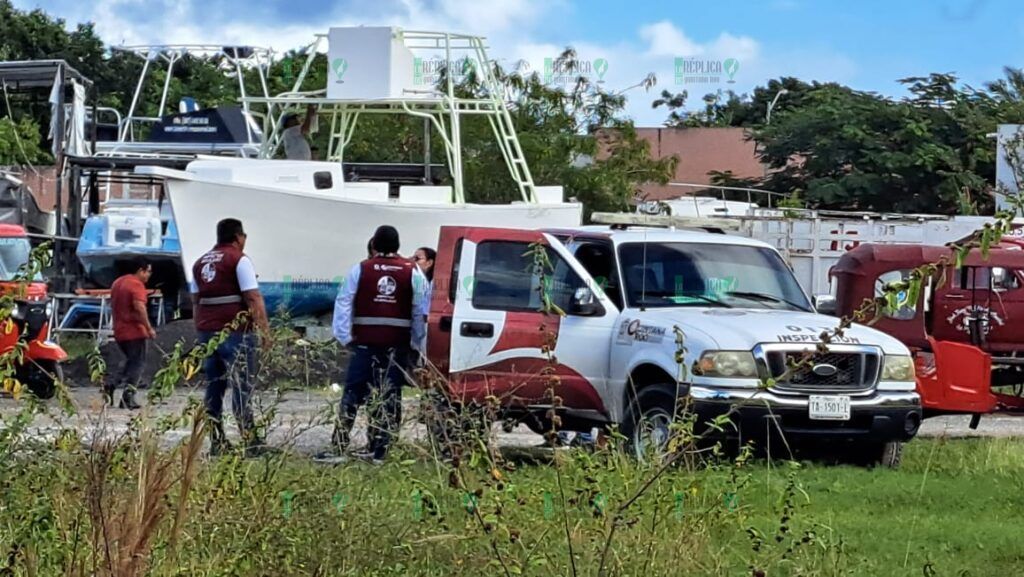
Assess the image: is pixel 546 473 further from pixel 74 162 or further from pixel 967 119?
pixel 967 119

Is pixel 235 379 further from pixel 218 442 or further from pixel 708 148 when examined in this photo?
pixel 708 148

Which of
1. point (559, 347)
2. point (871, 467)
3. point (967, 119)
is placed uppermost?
point (967, 119)

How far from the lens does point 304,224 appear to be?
69.3 feet

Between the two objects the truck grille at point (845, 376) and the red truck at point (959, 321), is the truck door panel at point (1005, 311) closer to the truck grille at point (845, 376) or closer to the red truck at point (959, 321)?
the red truck at point (959, 321)

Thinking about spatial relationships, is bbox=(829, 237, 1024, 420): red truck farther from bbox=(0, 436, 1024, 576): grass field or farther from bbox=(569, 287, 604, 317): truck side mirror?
bbox=(0, 436, 1024, 576): grass field

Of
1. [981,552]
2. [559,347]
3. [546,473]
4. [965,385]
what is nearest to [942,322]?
[965,385]

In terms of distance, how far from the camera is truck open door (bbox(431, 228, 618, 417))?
11477 millimetres

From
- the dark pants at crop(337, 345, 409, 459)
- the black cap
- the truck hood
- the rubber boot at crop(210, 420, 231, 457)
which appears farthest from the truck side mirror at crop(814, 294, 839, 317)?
the rubber boot at crop(210, 420, 231, 457)

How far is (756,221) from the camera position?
1055 inches

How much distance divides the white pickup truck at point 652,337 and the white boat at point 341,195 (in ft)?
30.0

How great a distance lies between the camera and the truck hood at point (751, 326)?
10625mm

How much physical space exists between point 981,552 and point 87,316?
16.5m

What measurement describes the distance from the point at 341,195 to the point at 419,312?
385 inches

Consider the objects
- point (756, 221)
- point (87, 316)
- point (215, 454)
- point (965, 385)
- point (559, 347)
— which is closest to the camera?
point (215, 454)
